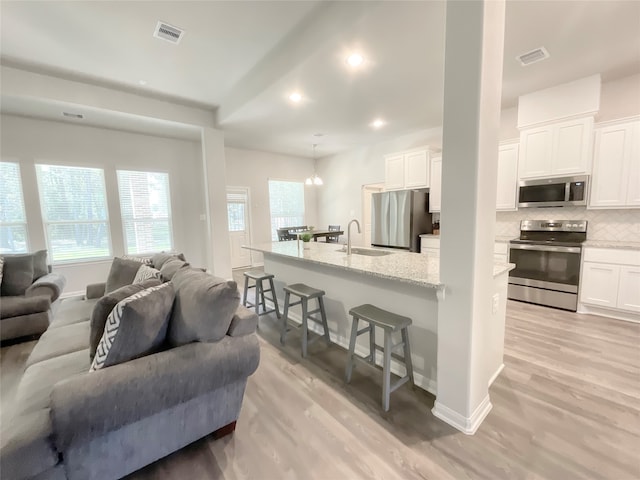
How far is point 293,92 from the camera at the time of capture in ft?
11.1

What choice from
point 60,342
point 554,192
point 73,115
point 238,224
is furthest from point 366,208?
point 60,342

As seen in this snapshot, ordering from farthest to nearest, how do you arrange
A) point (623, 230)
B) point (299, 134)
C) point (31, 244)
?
1. point (299, 134)
2. point (31, 244)
3. point (623, 230)

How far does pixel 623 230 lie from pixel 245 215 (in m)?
6.62

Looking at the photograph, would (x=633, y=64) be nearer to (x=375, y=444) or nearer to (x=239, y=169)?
(x=375, y=444)

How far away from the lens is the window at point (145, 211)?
506cm

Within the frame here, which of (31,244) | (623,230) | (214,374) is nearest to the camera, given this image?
(214,374)

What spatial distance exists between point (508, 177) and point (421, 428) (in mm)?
3812

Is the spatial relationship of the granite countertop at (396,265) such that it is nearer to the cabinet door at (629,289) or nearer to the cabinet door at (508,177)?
the cabinet door at (629,289)

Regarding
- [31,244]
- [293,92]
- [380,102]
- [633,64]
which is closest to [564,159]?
[633,64]

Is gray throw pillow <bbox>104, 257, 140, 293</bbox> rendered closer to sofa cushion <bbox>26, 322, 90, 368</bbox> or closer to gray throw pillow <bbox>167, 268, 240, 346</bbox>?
sofa cushion <bbox>26, 322, 90, 368</bbox>

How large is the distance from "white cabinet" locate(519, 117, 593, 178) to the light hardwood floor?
2.18m

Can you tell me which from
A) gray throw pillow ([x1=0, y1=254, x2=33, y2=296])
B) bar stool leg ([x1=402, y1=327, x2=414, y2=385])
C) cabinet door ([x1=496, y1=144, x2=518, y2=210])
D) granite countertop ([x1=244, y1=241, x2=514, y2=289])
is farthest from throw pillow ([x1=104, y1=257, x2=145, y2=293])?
cabinet door ([x1=496, y1=144, x2=518, y2=210])

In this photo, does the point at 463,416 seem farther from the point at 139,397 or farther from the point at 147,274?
the point at 147,274

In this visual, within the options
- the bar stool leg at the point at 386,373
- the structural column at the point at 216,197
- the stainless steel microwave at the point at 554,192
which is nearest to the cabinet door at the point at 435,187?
the stainless steel microwave at the point at 554,192
